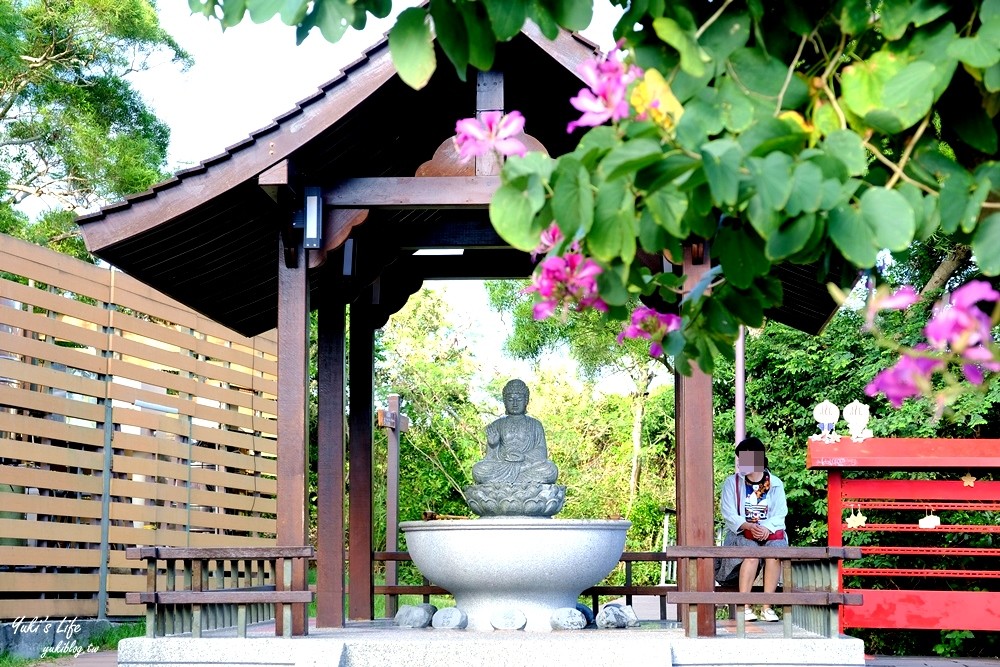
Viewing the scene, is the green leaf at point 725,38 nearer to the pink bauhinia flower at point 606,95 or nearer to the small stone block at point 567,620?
the pink bauhinia flower at point 606,95

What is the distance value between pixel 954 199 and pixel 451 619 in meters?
6.29

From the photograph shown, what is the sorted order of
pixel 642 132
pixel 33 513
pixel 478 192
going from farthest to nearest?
pixel 33 513 → pixel 478 192 → pixel 642 132

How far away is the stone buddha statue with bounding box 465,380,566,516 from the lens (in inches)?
334

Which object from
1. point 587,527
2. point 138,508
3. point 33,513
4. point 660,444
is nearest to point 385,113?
point 587,527

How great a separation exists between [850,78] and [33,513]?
8466mm

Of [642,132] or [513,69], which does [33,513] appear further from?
[642,132]

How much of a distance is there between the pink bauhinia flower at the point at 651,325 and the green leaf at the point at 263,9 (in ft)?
3.25

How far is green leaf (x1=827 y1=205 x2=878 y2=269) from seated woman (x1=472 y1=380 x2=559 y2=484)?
21.1 ft

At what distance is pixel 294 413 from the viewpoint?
685 cm

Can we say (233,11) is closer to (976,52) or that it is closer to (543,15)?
(543,15)

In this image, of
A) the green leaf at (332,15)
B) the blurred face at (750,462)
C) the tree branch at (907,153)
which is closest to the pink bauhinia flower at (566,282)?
the green leaf at (332,15)

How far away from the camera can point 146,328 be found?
11344 millimetres

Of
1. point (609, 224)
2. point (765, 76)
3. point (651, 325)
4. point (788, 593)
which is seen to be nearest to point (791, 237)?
point (609, 224)

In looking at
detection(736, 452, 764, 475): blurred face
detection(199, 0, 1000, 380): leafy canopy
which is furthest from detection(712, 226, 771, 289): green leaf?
detection(736, 452, 764, 475): blurred face
